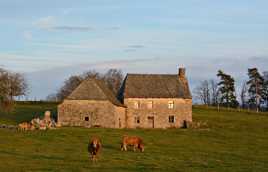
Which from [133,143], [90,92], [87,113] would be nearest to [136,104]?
[90,92]

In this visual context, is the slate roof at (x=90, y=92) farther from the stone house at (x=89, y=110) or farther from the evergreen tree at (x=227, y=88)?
the evergreen tree at (x=227, y=88)

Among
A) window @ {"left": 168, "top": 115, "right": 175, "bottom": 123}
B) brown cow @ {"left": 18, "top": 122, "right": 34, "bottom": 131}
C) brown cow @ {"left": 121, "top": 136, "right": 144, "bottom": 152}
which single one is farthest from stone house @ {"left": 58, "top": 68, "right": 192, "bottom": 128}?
brown cow @ {"left": 121, "top": 136, "right": 144, "bottom": 152}

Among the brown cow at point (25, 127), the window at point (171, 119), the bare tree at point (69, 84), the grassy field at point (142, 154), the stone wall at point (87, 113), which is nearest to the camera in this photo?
the grassy field at point (142, 154)

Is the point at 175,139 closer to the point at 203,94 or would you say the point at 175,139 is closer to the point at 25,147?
the point at 25,147

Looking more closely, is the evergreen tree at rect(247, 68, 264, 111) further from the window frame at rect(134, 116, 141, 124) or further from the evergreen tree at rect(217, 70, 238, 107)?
the window frame at rect(134, 116, 141, 124)

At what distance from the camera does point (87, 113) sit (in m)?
71.2

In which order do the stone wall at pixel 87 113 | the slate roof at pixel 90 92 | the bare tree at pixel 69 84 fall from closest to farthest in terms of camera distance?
the stone wall at pixel 87 113
the slate roof at pixel 90 92
the bare tree at pixel 69 84

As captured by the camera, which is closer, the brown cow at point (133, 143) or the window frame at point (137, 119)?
the brown cow at point (133, 143)

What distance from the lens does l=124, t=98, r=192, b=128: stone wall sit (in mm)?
78188

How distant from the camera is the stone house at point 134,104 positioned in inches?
2798

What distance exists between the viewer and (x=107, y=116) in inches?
2790

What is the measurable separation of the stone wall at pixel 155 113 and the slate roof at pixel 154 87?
0.88 m

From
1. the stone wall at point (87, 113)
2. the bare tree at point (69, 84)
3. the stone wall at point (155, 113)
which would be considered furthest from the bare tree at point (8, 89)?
the bare tree at point (69, 84)

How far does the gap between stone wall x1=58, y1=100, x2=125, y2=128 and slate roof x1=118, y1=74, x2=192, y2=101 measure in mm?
7838
